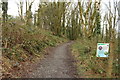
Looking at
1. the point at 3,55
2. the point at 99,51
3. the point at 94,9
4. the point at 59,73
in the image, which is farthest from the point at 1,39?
the point at 94,9

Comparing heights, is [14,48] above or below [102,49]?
below

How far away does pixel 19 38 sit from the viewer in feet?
36.5

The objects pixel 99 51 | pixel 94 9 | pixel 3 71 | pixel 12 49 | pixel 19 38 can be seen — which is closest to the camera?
pixel 3 71

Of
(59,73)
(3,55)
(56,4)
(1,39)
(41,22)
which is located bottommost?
(59,73)

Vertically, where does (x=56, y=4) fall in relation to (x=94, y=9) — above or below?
above

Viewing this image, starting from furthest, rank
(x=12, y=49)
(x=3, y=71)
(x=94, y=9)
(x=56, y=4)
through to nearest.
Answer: (x=56, y=4) < (x=94, y=9) < (x=12, y=49) < (x=3, y=71)

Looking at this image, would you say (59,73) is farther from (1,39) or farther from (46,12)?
(46,12)

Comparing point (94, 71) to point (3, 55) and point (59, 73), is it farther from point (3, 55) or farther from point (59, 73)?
point (3, 55)

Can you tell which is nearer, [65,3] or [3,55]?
[3,55]

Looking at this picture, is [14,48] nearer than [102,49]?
No

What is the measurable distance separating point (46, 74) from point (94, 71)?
7.04ft

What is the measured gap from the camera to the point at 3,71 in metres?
6.61

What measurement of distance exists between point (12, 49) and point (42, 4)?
26.2 metres

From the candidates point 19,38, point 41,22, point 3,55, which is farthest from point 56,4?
point 3,55
